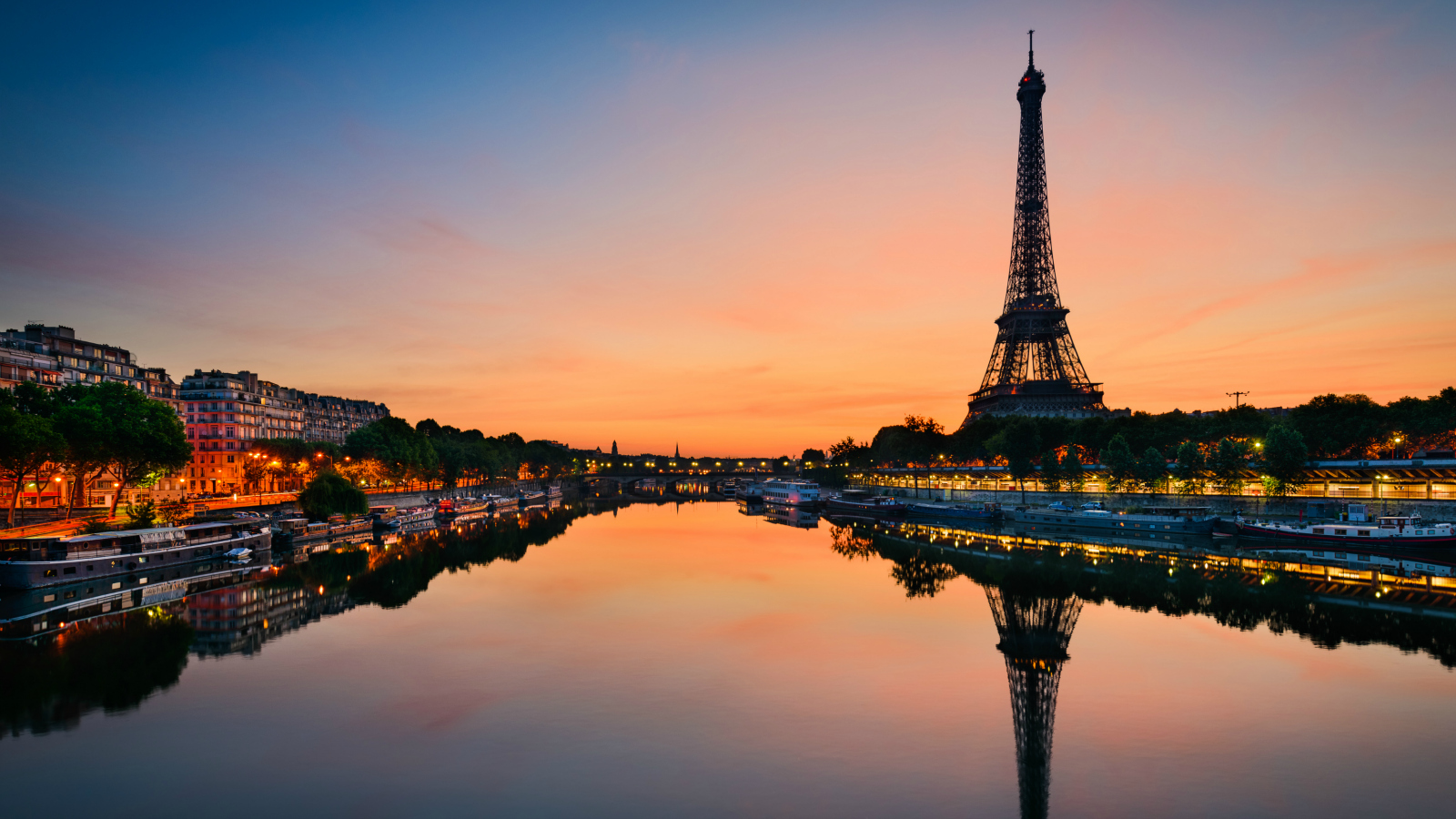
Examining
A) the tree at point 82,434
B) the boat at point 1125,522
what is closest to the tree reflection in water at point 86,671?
the tree at point 82,434

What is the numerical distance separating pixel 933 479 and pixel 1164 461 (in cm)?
5812

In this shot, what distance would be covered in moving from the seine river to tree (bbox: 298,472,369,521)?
30466 mm

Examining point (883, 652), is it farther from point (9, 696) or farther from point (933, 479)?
point (933, 479)

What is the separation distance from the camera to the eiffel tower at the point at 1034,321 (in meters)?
131

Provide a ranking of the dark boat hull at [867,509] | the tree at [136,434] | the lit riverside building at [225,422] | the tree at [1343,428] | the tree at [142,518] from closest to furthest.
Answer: the tree at [142,518] → the tree at [136,434] → the tree at [1343,428] → the dark boat hull at [867,509] → the lit riverside building at [225,422]

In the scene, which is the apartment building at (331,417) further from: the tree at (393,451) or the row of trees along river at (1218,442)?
the row of trees along river at (1218,442)

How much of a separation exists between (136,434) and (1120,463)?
3740 inches

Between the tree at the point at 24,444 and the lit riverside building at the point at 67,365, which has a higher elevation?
the lit riverside building at the point at 67,365

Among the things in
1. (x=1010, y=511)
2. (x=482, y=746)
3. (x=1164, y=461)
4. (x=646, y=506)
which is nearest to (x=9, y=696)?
(x=482, y=746)

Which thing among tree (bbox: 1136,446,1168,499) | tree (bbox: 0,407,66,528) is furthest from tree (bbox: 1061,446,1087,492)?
tree (bbox: 0,407,66,528)

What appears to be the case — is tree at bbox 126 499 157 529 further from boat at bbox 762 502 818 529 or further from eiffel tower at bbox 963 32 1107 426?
eiffel tower at bbox 963 32 1107 426

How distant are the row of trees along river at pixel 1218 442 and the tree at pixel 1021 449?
0.12 metres

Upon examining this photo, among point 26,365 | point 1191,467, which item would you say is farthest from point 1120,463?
point 26,365

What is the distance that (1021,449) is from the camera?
104 m
